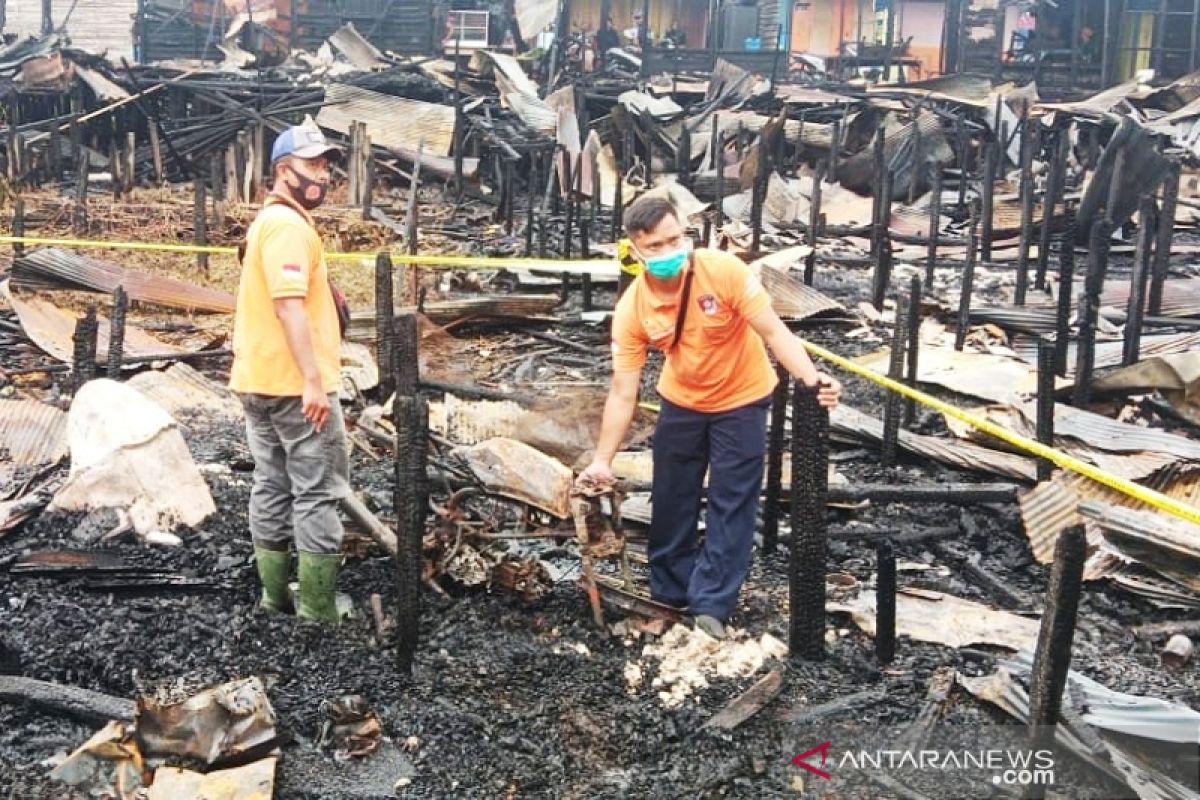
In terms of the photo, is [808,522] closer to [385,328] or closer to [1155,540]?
[1155,540]

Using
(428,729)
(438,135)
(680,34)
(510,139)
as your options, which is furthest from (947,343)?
(680,34)

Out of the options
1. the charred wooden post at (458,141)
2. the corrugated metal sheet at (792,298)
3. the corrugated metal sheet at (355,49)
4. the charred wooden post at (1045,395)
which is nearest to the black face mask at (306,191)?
the charred wooden post at (1045,395)

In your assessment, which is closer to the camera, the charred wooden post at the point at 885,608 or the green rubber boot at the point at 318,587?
the charred wooden post at the point at 885,608

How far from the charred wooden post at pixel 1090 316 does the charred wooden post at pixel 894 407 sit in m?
1.08

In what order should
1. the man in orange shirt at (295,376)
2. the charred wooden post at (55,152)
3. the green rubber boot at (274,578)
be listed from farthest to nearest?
1. the charred wooden post at (55,152)
2. the green rubber boot at (274,578)
3. the man in orange shirt at (295,376)

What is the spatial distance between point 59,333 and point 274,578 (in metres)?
5.17

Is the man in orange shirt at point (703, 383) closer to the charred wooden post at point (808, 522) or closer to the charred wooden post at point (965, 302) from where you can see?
the charred wooden post at point (808, 522)

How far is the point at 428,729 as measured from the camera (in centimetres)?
393

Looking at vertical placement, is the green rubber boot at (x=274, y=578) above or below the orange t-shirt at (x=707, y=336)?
below

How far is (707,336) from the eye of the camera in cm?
446

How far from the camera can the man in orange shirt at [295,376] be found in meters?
4.25

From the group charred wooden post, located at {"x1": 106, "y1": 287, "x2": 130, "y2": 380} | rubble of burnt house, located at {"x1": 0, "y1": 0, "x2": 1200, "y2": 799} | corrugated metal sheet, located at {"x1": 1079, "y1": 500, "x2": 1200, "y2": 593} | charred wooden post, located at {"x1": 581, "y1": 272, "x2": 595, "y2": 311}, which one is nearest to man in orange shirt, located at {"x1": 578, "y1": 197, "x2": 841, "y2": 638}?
rubble of burnt house, located at {"x1": 0, "y1": 0, "x2": 1200, "y2": 799}

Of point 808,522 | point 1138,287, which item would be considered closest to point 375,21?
point 1138,287

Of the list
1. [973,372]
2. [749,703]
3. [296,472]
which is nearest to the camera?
[749,703]
